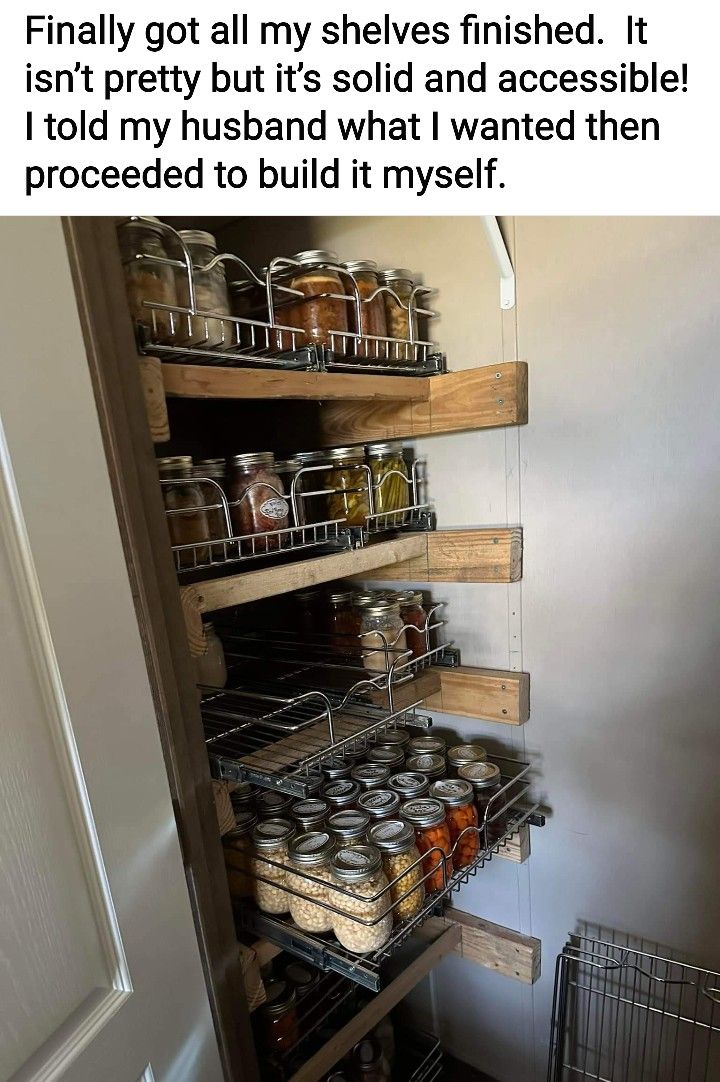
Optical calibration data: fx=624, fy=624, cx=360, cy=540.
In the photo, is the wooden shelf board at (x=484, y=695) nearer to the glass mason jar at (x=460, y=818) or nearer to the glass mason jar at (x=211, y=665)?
the glass mason jar at (x=460, y=818)

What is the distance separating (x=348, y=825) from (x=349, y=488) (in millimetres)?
560

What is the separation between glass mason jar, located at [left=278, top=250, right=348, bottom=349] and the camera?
3.30 ft

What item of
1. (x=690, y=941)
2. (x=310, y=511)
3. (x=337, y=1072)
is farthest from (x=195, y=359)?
(x=337, y=1072)

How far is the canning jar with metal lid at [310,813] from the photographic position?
1.02 meters

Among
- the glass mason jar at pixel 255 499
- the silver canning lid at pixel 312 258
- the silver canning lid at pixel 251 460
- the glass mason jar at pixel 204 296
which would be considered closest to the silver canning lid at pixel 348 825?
the glass mason jar at pixel 255 499

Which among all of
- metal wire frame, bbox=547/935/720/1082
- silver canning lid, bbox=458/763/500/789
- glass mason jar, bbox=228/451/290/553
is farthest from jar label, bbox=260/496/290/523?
metal wire frame, bbox=547/935/720/1082

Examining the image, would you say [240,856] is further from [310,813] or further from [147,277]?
[147,277]

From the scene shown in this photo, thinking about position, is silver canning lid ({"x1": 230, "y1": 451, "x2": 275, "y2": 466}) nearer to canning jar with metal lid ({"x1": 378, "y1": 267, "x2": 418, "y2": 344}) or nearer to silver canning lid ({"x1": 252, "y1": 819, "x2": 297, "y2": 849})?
canning jar with metal lid ({"x1": 378, "y1": 267, "x2": 418, "y2": 344})

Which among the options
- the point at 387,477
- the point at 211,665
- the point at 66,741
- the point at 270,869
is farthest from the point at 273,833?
the point at 387,477

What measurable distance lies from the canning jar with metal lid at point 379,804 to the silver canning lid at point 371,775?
0.10ft
